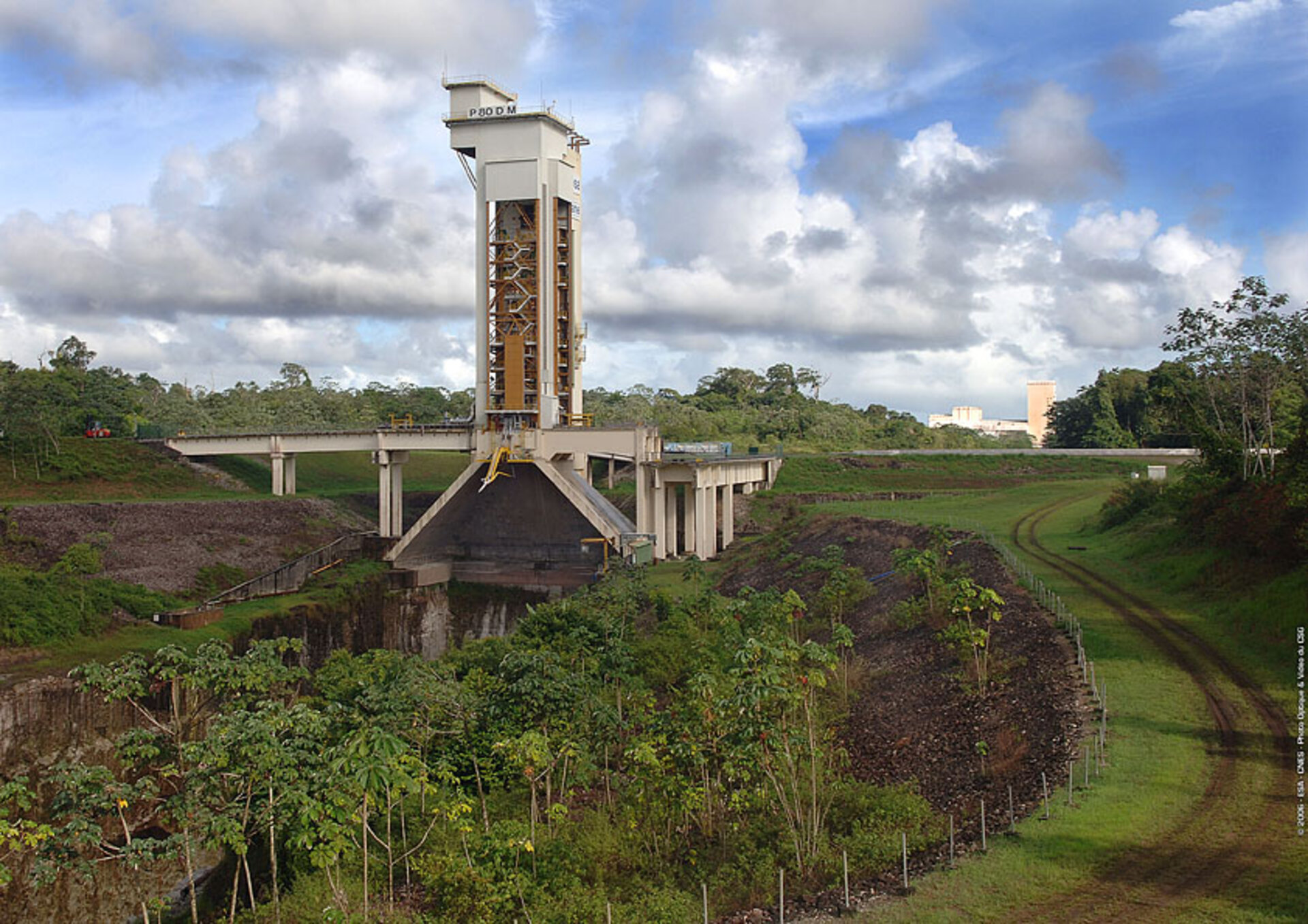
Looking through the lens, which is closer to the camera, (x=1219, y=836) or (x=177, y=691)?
(x=1219, y=836)

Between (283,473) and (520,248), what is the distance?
19162 millimetres

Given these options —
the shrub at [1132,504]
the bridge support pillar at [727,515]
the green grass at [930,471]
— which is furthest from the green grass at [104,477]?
the shrub at [1132,504]

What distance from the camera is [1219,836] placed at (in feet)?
45.5

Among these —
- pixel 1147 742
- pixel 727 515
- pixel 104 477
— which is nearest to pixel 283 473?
pixel 104 477

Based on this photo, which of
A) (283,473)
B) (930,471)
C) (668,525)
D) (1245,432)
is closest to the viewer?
(1245,432)

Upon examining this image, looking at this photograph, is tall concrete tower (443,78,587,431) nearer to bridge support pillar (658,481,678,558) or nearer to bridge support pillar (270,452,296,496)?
bridge support pillar (658,481,678,558)

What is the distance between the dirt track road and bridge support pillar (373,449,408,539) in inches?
1469

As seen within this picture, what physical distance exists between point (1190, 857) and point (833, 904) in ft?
15.4

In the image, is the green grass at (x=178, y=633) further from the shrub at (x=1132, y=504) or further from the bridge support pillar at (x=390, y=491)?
the shrub at (x=1132, y=504)

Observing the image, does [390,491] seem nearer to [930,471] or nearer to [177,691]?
[177,691]

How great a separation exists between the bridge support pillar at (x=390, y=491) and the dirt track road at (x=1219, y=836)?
3732 centimetres

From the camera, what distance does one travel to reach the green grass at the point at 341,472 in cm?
6150

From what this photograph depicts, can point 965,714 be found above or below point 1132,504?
below

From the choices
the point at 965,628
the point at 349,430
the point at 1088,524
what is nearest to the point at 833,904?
the point at 965,628
